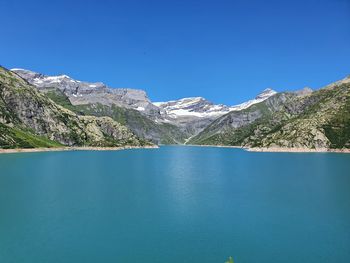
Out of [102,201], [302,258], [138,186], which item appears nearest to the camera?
[302,258]

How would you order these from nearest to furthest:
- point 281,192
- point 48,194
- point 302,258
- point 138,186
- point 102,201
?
point 302,258
point 102,201
point 48,194
point 281,192
point 138,186

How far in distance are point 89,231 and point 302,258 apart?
3132cm

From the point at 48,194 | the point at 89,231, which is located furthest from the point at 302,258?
the point at 48,194

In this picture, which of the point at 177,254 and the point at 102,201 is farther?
the point at 102,201

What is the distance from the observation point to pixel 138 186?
10781 centimetres

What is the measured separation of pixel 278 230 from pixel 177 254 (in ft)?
65.8

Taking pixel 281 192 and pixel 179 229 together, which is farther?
pixel 281 192

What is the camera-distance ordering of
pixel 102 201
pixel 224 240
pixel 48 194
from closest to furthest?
pixel 224 240 < pixel 102 201 < pixel 48 194

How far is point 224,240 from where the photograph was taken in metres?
53.5

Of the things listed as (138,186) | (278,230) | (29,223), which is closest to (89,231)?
(29,223)

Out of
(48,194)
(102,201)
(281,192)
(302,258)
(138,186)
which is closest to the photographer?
(302,258)

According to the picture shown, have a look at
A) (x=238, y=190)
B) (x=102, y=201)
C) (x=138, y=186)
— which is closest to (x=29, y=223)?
(x=102, y=201)

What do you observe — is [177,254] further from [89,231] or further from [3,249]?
[3,249]

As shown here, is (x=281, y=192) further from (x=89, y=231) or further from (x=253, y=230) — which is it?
(x=89, y=231)
